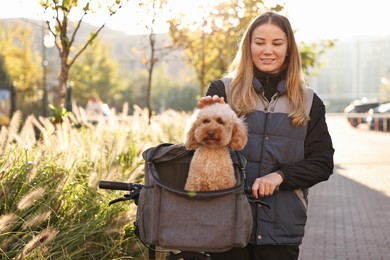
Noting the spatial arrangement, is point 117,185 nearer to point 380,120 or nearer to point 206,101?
point 206,101

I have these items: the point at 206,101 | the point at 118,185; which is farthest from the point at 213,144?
the point at 118,185

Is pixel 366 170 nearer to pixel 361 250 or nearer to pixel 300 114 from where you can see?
pixel 361 250

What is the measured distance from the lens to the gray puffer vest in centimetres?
348

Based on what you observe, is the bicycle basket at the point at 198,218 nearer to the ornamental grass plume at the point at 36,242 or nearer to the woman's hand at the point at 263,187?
the woman's hand at the point at 263,187

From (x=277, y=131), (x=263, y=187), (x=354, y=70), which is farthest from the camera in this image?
(x=354, y=70)

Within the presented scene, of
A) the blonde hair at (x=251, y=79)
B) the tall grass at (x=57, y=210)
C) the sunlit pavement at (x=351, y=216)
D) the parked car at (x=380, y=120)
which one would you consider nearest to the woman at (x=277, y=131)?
the blonde hair at (x=251, y=79)

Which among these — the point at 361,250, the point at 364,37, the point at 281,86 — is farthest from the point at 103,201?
the point at 364,37

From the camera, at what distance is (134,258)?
479 cm

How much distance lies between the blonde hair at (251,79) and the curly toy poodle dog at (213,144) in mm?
456

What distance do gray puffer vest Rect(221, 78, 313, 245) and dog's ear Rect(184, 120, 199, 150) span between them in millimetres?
508

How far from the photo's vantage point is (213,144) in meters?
3.00

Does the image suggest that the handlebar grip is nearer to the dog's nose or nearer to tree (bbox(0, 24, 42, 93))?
the dog's nose

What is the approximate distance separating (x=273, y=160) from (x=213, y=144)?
60 centimetres

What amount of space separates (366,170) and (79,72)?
99.6 ft
